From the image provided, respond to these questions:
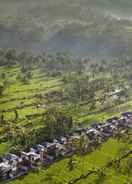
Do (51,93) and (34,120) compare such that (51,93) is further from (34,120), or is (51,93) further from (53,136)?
(53,136)

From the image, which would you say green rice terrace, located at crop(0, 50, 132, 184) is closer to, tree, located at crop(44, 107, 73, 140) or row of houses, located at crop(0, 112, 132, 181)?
tree, located at crop(44, 107, 73, 140)

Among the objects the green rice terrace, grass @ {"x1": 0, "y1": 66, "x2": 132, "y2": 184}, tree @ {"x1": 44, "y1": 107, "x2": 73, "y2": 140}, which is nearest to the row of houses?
the green rice terrace

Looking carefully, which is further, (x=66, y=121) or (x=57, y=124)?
(x=66, y=121)

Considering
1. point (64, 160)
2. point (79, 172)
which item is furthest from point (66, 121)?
point (79, 172)

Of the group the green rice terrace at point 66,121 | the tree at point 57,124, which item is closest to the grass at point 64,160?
the green rice terrace at point 66,121

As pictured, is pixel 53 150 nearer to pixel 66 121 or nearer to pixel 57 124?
pixel 57 124

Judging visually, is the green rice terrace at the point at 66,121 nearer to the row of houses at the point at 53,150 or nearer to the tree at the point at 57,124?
the tree at the point at 57,124

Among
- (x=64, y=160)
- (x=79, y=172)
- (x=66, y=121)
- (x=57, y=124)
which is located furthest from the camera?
(x=66, y=121)

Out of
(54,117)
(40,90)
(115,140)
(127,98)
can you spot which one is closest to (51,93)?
(40,90)
